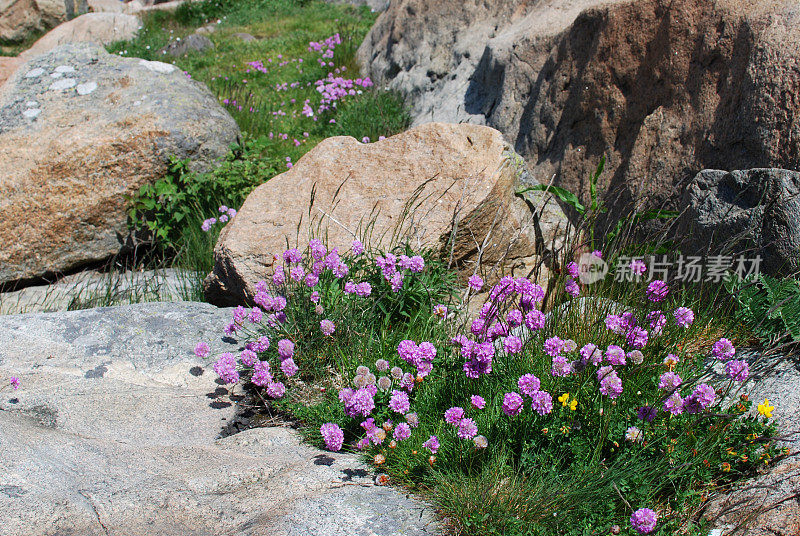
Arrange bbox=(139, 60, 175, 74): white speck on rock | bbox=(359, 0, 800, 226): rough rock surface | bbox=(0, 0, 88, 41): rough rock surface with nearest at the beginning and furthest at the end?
bbox=(359, 0, 800, 226): rough rock surface < bbox=(139, 60, 175, 74): white speck on rock < bbox=(0, 0, 88, 41): rough rock surface

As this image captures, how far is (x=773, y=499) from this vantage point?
2.52 m

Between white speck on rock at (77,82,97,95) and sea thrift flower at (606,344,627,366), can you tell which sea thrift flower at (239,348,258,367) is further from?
white speck on rock at (77,82,97,95)

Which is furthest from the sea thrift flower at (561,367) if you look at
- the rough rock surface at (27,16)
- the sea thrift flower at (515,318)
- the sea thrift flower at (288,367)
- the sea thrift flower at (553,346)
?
the rough rock surface at (27,16)

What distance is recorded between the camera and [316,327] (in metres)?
3.58

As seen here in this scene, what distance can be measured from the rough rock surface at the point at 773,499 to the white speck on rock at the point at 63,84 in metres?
6.28

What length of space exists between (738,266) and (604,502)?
6.56 ft

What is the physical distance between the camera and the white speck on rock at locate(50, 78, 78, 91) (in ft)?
20.1

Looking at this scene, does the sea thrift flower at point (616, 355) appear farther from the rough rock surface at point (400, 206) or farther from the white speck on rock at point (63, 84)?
the white speck on rock at point (63, 84)

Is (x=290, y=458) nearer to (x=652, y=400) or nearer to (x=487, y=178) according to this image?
(x=652, y=400)

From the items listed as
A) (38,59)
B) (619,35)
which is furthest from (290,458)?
(38,59)

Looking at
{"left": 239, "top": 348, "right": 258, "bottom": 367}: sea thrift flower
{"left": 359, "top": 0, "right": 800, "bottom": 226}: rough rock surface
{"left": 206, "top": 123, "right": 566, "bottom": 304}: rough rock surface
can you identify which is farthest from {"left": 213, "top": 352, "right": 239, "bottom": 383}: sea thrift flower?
{"left": 359, "top": 0, "right": 800, "bottom": 226}: rough rock surface

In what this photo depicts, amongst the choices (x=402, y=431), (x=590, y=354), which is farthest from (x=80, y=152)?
(x=590, y=354)

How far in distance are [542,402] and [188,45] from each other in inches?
420

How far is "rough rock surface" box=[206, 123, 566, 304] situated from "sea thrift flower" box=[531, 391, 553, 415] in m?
1.66
